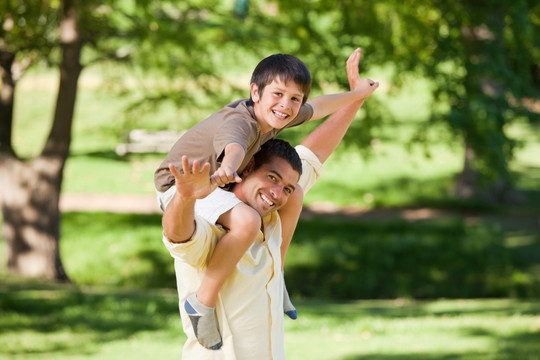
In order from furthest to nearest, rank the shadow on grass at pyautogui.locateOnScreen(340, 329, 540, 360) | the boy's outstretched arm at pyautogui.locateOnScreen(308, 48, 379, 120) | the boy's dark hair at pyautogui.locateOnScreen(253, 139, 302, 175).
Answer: the shadow on grass at pyautogui.locateOnScreen(340, 329, 540, 360), the boy's outstretched arm at pyautogui.locateOnScreen(308, 48, 379, 120), the boy's dark hair at pyautogui.locateOnScreen(253, 139, 302, 175)

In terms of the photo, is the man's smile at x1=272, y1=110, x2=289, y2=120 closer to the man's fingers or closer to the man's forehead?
the man's forehead

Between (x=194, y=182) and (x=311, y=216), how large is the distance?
15383mm

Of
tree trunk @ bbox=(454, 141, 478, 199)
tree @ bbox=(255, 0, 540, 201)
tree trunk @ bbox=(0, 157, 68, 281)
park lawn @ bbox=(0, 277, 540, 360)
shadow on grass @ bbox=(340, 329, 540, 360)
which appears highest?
tree @ bbox=(255, 0, 540, 201)

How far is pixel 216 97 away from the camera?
1162cm

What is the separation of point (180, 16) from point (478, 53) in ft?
13.7

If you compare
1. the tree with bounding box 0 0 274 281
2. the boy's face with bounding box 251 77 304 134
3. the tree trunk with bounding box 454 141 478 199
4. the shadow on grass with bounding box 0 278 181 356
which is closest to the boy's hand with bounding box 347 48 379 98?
the boy's face with bounding box 251 77 304 134

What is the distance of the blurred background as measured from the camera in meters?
7.35

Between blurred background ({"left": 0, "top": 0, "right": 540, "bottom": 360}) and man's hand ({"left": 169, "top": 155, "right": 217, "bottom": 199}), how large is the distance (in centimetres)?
428

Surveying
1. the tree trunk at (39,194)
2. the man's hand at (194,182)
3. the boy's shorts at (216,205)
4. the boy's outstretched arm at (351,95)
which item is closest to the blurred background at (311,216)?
the tree trunk at (39,194)

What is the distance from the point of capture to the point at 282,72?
2410 mm

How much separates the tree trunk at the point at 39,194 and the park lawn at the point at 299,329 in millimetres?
1498

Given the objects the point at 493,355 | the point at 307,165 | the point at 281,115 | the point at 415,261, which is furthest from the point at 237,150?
the point at 415,261

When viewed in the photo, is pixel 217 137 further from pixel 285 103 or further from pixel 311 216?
pixel 311 216

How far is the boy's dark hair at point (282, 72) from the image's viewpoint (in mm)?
2404
